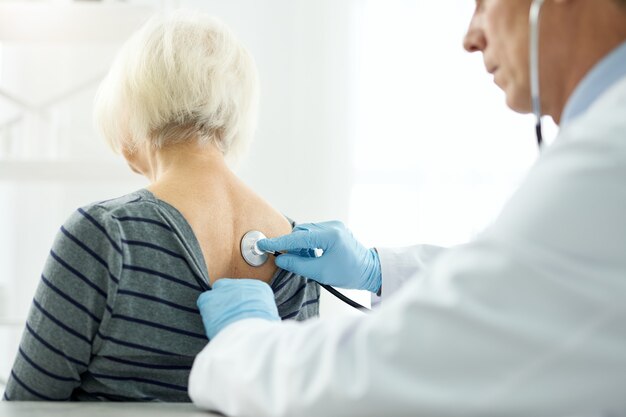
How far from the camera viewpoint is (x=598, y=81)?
0.86 metres

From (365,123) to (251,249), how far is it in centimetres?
179

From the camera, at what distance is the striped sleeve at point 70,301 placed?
3.98 feet

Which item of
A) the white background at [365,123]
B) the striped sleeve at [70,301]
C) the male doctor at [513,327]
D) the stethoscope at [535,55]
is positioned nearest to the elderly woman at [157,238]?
the striped sleeve at [70,301]

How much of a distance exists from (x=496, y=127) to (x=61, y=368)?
2264mm

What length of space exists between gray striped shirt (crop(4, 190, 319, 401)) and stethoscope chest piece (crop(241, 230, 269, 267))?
0.34 feet

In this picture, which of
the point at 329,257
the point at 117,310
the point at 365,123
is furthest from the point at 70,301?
the point at 365,123

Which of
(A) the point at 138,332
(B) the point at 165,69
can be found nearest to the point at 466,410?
(A) the point at 138,332

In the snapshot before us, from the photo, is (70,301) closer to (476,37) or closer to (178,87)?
(178,87)

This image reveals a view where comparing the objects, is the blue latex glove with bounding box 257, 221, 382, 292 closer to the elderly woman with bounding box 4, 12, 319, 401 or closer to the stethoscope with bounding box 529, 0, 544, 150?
the elderly woman with bounding box 4, 12, 319, 401

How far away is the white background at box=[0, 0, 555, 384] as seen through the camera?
10.0ft

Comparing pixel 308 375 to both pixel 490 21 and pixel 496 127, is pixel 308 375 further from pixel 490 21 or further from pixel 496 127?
pixel 496 127

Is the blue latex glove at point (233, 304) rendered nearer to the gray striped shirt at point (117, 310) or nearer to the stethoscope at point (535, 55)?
the gray striped shirt at point (117, 310)

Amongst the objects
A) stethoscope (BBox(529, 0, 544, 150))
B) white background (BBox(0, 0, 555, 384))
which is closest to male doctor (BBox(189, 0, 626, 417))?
stethoscope (BBox(529, 0, 544, 150))

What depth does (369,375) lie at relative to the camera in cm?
72
